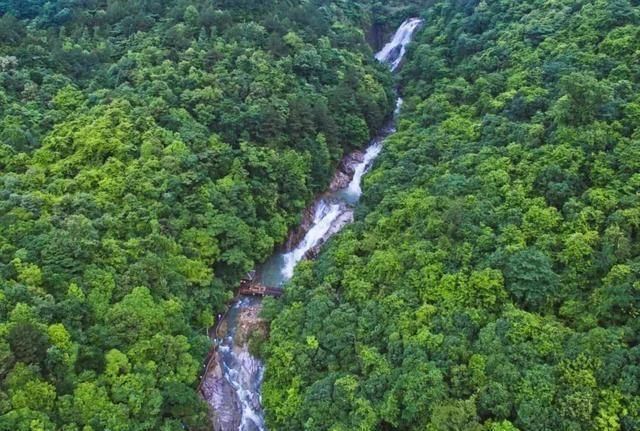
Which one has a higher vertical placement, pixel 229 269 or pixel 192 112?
pixel 192 112

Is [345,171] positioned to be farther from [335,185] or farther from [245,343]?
[245,343]

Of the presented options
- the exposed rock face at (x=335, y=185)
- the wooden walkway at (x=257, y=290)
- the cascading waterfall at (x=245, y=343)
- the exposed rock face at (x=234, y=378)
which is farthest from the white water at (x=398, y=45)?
the exposed rock face at (x=234, y=378)

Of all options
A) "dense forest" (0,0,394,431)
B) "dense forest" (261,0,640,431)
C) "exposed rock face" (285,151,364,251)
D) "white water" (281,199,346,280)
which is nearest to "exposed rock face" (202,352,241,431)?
"dense forest" (0,0,394,431)

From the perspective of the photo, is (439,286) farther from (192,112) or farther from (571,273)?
(192,112)

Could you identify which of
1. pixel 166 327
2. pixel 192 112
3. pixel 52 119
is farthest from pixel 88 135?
pixel 166 327

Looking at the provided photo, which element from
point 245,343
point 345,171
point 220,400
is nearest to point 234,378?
point 220,400

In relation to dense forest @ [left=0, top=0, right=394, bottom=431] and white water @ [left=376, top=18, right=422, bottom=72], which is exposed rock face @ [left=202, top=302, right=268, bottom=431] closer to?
dense forest @ [left=0, top=0, right=394, bottom=431]
